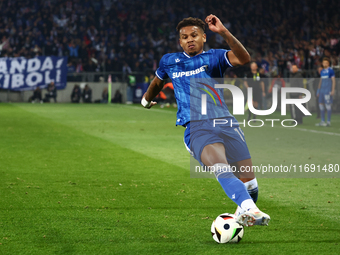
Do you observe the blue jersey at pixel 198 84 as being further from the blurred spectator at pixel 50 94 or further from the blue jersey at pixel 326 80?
the blurred spectator at pixel 50 94

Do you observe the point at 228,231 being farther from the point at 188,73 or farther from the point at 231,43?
the point at 231,43

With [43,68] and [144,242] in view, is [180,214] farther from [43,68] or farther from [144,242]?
[43,68]

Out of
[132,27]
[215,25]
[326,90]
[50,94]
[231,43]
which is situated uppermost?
[132,27]

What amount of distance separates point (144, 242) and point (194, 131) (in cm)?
99

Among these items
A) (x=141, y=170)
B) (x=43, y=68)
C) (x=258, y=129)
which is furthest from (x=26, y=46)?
(x=141, y=170)

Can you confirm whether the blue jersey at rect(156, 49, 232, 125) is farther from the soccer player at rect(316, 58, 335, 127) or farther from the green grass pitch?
the soccer player at rect(316, 58, 335, 127)

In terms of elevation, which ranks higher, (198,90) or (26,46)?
(26,46)

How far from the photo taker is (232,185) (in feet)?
12.7

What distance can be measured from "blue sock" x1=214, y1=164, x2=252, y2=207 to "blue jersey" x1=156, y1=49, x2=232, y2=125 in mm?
519

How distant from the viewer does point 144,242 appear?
4094 millimetres

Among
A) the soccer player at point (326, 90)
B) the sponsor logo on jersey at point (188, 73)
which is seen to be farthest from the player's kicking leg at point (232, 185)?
the soccer player at point (326, 90)

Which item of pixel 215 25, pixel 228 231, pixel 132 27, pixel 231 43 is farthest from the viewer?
pixel 132 27

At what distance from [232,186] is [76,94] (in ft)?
89.5

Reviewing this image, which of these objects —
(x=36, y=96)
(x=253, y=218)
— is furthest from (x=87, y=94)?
(x=253, y=218)
